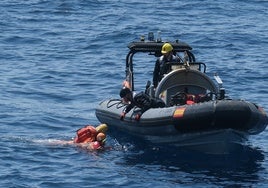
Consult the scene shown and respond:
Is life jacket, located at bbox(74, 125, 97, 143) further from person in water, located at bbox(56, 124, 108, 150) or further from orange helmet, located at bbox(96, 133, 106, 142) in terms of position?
orange helmet, located at bbox(96, 133, 106, 142)

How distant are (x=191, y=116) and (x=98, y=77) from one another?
990 cm

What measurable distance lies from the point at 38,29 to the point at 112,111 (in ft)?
46.8

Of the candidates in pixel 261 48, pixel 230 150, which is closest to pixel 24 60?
pixel 261 48

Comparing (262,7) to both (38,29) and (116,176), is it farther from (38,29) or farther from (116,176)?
(116,176)

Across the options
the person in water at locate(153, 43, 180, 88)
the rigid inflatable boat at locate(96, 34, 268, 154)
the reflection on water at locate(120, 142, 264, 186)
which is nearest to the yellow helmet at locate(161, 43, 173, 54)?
the person in water at locate(153, 43, 180, 88)

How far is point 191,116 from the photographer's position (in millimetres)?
19156

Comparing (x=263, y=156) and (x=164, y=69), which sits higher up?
(x=164, y=69)

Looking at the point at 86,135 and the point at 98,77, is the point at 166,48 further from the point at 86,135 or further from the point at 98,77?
the point at 98,77

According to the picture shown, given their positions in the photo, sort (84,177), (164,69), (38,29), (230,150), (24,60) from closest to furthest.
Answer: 1. (84,177)
2. (230,150)
3. (164,69)
4. (24,60)
5. (38,29)

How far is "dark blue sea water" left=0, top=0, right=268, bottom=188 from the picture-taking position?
1859 centimetres

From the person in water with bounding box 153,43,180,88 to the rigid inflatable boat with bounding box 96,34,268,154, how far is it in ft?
0.89

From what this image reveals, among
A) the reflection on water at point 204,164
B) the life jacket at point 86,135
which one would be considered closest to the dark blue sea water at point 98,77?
the reflection on water at point 204,164

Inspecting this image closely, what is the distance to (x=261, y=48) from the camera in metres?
32.2

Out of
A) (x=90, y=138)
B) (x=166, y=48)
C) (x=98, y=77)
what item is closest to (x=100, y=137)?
(x=90, y=138)
